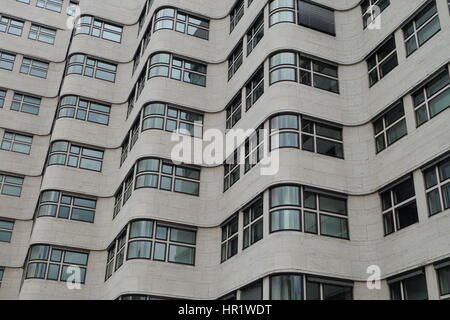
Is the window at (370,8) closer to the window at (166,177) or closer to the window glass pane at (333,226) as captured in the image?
the window glass pane at (333,226)

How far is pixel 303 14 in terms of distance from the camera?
79.9 feet

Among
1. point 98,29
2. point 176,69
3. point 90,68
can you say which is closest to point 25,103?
point 90,68

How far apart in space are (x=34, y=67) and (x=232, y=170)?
23.7 meters

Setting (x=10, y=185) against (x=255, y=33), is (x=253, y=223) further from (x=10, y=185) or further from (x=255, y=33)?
(x=10, y=185)

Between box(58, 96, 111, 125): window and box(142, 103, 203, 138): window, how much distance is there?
680cm

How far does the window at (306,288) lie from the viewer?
1850cm

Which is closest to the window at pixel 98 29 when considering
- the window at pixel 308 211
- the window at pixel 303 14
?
the window at pixel 303 14

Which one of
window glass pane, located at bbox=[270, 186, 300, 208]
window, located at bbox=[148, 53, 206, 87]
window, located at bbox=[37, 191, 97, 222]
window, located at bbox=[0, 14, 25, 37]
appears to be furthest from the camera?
window, located at bbox=[0, 14, 25, 37]

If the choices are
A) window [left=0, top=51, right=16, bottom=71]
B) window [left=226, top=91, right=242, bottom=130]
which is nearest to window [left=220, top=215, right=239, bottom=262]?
window [left=226, top=91, right=242, bottom=130]

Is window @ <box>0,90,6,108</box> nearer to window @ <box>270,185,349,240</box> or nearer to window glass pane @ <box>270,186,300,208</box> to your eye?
window @ <box>270,185,349,240</box>

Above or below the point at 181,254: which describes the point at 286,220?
above

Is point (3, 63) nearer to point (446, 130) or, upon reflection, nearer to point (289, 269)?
point (289, 269)

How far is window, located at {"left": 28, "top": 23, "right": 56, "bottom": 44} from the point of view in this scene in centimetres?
4203

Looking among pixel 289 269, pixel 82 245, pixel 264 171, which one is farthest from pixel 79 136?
pixel 289 269
